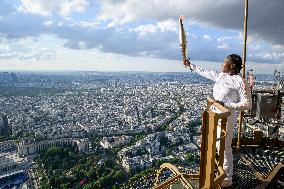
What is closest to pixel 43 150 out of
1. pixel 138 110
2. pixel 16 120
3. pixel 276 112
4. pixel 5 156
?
pixel 5 156

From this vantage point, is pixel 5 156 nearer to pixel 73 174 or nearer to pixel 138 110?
pixel 73 174

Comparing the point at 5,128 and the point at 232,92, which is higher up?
the point at 232,92

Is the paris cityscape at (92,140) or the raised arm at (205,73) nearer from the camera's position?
the raised arm at (205,73)

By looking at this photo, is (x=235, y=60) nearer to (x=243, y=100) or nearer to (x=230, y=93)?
(x=230, y=93)

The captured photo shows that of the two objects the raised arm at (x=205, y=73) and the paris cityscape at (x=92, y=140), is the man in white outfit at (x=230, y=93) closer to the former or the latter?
the raised arm at (x=205, y=73)

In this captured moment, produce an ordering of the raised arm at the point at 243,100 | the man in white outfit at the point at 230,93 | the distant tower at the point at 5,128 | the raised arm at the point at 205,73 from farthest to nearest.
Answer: the distant tower at the point at 5,128 → the raised arm at the point at 205,73 → the man in white outfit at the point at 230,93 → the raised arm at the point at 243,100

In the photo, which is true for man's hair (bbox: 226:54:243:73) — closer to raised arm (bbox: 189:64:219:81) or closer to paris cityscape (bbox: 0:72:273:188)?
raised arm (bbox: 189:64:219:81)

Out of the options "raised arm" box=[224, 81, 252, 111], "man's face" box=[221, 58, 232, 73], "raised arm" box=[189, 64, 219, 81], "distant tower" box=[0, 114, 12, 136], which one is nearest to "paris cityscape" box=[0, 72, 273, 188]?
"distant tower" box=[0, 114, 12, 136]

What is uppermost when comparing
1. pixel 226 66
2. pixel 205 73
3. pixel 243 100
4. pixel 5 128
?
pixel 226 66

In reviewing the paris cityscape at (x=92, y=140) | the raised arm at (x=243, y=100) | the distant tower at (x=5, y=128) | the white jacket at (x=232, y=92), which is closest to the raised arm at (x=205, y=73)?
the white jacket at (x=232, y=92)

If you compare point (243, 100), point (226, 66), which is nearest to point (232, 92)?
point (243, 100)
